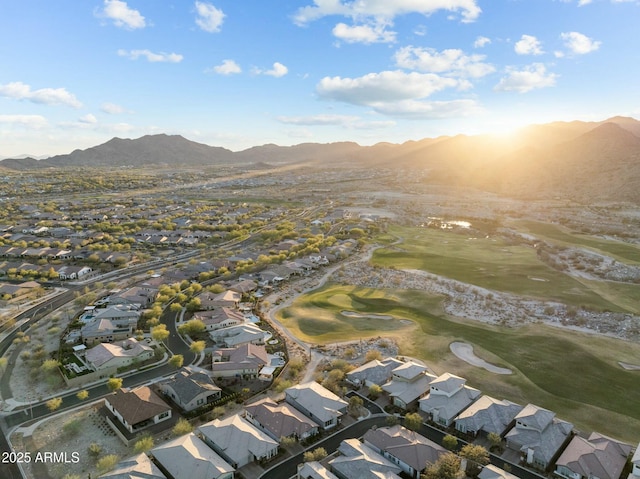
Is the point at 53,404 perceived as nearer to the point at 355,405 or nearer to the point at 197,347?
the point at 197,347

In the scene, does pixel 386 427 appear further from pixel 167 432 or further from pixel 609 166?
pixel 609 166

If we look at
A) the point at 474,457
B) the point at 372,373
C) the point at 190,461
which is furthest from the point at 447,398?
the point at 190,461

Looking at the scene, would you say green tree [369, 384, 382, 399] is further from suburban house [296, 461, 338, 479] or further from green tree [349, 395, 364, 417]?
suburban house [296, 461, 338, 479]

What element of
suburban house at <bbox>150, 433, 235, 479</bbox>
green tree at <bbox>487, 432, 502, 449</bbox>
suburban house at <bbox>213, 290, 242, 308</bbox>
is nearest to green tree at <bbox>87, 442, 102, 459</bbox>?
suburban house at <bbox>150, 433, 235, 479</bbox>

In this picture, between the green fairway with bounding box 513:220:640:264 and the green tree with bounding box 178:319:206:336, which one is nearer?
the green tree with bounding box 178:319:206:336

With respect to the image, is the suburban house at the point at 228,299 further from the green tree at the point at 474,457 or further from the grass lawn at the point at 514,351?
the green tree at the point at 474,457
